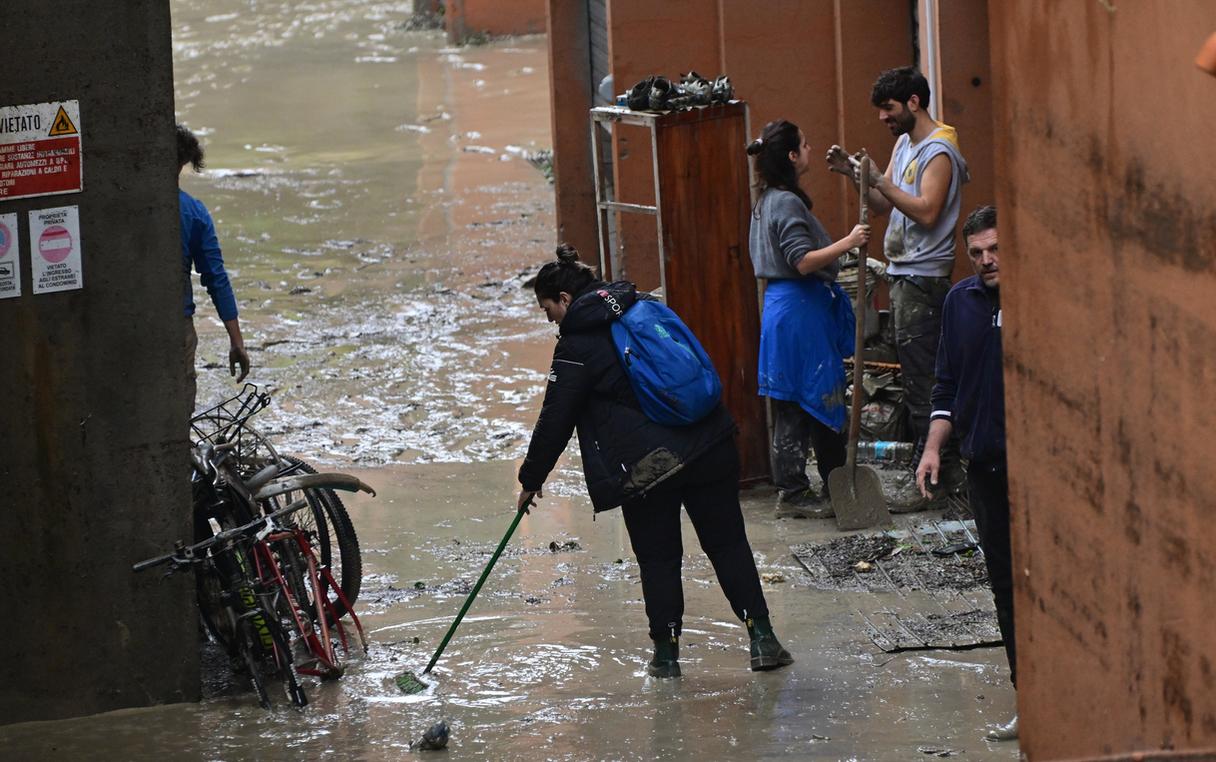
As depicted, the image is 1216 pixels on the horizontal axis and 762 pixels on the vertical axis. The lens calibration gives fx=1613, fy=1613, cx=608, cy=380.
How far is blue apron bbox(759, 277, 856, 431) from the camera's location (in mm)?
7742

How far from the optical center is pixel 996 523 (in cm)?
520

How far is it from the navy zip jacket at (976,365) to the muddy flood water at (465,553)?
0.99 m

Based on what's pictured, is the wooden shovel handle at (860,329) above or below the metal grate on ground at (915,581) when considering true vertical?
above

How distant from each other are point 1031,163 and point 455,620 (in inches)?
125

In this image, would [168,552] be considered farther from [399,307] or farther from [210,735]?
[399,307]

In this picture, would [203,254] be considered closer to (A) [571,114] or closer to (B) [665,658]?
(B) [665,658]

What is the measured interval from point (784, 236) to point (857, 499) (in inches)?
51.2

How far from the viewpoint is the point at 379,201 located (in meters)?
16.7

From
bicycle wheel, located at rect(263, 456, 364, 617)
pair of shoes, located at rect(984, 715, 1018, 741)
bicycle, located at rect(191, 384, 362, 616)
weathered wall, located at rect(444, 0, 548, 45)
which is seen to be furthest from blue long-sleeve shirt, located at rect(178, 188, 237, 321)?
weathered wall, located at rect(444, 0, 548, 45)

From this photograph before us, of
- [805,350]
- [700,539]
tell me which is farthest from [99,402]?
[805,350]

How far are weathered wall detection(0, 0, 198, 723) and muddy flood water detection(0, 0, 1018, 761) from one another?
26cm

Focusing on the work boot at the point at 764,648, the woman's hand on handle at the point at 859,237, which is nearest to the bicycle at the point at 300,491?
the work boot at the point at 764,648

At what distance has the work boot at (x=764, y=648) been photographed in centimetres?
602

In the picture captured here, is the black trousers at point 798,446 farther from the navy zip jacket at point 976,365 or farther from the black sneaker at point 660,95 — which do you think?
the navy zip jacket at point 976,365
